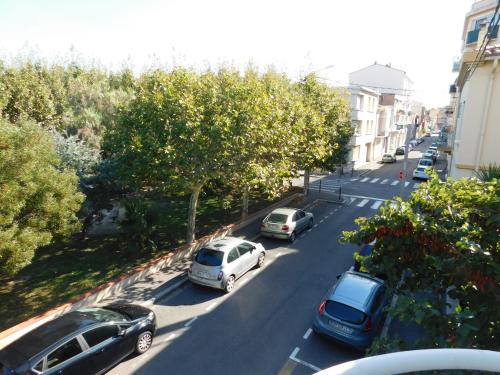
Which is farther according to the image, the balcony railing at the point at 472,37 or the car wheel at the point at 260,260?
the balcony railing at the point at 472,37

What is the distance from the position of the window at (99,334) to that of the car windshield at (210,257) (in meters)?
3.97

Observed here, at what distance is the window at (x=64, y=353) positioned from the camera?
6531mm

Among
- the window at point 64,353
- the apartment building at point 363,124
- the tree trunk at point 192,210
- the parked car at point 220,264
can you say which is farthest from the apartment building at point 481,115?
the apartment building at point 363,124

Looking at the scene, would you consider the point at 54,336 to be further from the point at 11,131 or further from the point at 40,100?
the point at 40,100

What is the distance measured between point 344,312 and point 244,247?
475 centimetres

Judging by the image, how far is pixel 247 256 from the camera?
12.4 meters

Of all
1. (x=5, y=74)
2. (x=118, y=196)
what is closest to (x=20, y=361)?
(x=118, y=196)

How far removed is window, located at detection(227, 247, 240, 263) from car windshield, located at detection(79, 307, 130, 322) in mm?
3993

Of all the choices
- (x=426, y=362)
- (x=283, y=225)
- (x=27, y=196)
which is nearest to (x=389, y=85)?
(x=283, y=225)

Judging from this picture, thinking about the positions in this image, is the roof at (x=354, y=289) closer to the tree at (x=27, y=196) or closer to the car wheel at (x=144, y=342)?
the car wheel at (x=144, y=342)

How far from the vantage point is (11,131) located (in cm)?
805

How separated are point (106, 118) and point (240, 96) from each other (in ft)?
45.3

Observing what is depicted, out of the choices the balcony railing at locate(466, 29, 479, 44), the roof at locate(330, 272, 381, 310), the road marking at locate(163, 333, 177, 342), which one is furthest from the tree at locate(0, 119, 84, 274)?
the balcony railing at locate(466, 29, 479, 44)

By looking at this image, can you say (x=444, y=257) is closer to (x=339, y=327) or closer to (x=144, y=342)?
(x=339, y=327)
